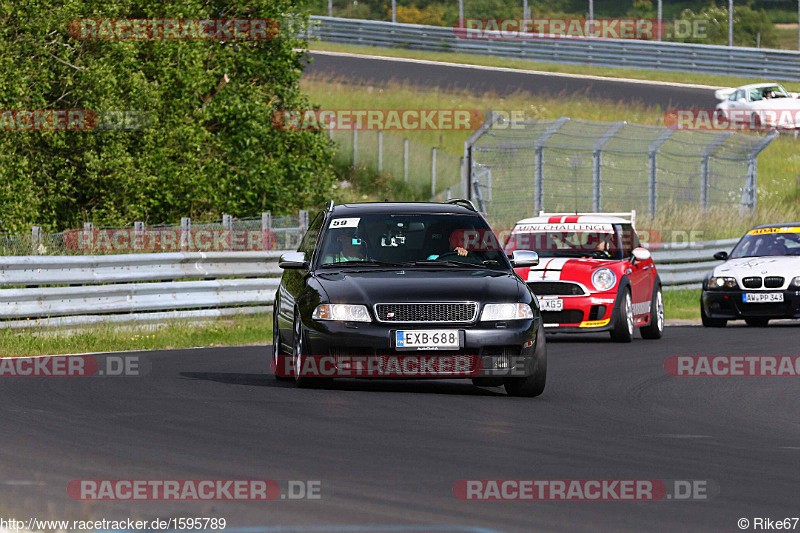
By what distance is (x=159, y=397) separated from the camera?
11.0 meters

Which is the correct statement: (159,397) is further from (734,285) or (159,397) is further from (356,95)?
(356,95)

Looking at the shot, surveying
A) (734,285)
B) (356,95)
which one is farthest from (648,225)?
(356,95)

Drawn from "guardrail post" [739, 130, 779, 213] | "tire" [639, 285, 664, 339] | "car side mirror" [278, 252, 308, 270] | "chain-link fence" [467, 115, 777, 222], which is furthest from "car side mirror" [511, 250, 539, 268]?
"guardrail post" [739, 130, 779, 213]

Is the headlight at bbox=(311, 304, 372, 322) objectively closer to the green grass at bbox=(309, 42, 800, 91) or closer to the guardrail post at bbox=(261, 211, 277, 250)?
the guardrail post at bbox=(261, 211, 277, 250)

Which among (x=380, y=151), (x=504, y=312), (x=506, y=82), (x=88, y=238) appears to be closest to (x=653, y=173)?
(x=380, y=151)

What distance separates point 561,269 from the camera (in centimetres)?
1750

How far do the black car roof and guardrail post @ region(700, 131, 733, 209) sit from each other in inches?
747

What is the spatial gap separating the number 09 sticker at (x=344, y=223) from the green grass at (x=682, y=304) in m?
12.6

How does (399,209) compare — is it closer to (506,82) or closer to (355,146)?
(355,146)

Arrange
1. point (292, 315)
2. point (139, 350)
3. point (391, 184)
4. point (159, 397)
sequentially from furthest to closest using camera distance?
point (391, 184) < point (139, 350) < point (292, 315) < point (159, 397)

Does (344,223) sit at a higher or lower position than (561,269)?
higher

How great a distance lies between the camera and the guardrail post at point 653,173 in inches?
1117

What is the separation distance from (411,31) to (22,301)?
36270 mm

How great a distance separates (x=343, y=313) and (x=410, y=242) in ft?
4.46
